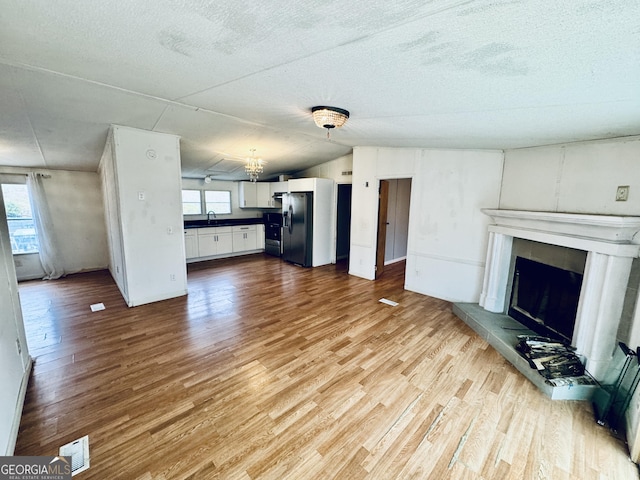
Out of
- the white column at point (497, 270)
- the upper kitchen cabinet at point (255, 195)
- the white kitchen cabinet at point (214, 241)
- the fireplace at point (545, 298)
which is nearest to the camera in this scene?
the fireplace at point (545, 298)

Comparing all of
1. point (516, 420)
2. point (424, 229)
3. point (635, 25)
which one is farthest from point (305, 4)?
point (424, 229)

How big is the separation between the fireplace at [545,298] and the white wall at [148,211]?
4.77 metres

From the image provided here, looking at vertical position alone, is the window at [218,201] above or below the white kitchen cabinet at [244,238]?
above

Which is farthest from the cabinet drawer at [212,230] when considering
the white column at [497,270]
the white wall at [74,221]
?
the white column at [497,270]

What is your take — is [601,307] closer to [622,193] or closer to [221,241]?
[622,193]

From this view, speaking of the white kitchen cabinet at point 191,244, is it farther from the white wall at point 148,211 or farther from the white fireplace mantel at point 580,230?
the white fireplace mantel at point 580,230

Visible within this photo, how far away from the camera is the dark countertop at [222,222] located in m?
6.47

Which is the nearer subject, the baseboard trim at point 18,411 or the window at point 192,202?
the baseboard trim at point 18,411

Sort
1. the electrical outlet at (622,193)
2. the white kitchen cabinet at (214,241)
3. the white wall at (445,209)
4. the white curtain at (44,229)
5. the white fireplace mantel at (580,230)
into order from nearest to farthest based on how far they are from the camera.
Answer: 1. the white fireplace mantel at (580,230)
2. the electrical outlet at (622,193)
3. the white wall at (445,209)
4. the white curtain at (44,229)
5. the white kitchen cabinet at (214,241)

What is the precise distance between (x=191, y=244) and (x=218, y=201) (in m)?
1.65

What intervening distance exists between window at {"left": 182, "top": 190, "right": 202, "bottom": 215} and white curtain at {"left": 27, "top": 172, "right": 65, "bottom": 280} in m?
2.47

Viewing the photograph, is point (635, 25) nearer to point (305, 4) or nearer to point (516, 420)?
point (305, 4)

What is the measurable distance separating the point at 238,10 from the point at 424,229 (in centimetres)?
385

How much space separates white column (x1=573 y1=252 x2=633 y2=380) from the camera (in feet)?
7.00
